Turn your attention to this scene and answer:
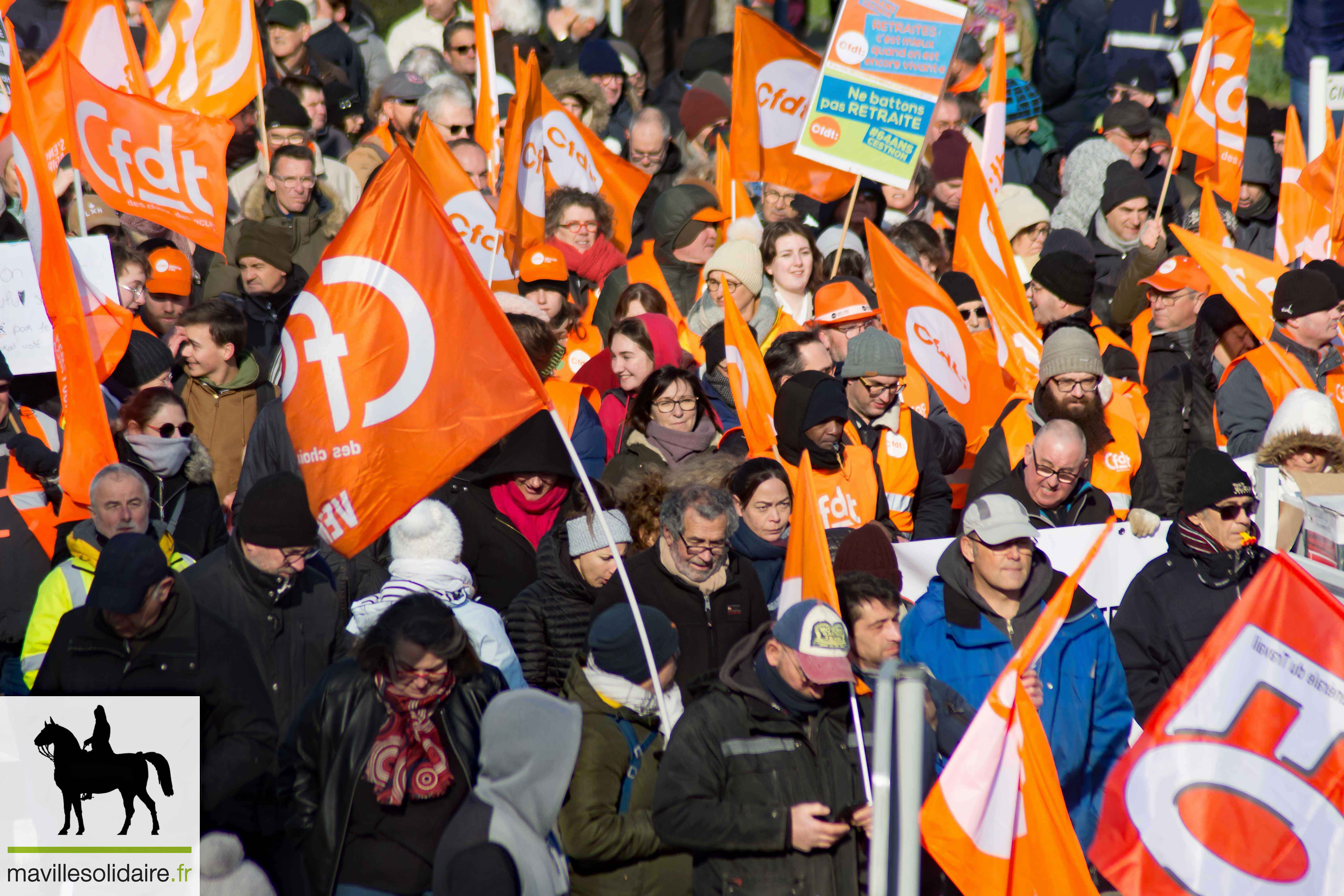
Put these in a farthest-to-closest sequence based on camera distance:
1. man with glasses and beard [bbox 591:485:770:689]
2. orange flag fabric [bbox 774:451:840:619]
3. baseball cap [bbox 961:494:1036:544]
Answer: man with glasses and beard [bbox 591:485:770:689], baseball cap [bbox 961:494:1036:544], orange flag fabric [bbox 774:451:840:619]

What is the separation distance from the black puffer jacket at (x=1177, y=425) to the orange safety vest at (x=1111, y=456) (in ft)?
1.74

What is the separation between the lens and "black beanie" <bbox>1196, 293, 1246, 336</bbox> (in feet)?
25.3

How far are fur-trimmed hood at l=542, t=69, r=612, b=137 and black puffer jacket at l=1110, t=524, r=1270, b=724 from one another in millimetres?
6228

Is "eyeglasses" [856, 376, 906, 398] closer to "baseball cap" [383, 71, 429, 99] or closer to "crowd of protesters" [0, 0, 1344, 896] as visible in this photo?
"crowd of protesters" [0, 0, 1344, 896]

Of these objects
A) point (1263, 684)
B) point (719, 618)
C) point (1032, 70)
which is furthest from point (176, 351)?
point (1032, 70)

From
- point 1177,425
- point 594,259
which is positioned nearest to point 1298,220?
point 1177,425

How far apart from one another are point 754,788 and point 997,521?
4.11ft

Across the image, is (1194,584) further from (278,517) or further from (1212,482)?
(278,517)

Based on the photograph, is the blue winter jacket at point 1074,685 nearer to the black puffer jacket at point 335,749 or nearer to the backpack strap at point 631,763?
the backpack strap at point 631,763

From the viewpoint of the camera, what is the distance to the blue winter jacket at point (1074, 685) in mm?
4816

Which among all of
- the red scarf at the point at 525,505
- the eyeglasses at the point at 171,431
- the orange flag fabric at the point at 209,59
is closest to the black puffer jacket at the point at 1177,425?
the red scarf at the point at 525,505

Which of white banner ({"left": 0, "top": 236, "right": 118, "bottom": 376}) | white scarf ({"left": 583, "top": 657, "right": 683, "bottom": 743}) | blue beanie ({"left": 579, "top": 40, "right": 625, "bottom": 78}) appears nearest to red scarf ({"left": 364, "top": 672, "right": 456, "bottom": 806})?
white scarf ({"left": 583, "top": 657, "right": 683, "bottom": 743})

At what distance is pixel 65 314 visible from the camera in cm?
593

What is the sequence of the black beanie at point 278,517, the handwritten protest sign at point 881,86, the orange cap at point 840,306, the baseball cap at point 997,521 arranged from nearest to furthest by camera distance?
the baseball cap at point 997,521 → the black beanie at point 278,517 → the orange cap at point 840,306 → the handwritten protest sign at point 881,86
